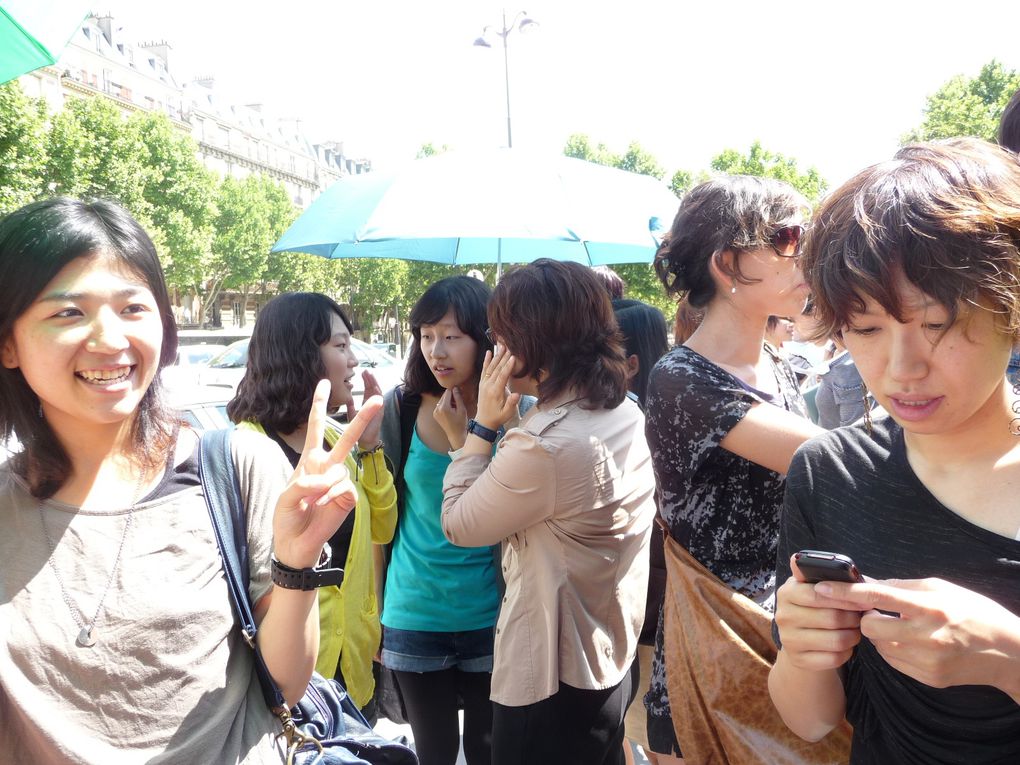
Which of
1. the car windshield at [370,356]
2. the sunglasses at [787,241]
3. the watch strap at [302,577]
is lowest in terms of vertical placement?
the car windshield at [370,356]

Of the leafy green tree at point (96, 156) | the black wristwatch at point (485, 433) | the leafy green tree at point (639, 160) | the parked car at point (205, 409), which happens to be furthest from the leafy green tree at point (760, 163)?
the black wristwatch at point (485, 433)

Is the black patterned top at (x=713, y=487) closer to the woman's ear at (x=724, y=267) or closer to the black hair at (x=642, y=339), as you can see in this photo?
the woman's ear at (x=724, y=267)

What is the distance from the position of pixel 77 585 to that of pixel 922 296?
1.57m

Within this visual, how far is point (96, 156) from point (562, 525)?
3496 cm

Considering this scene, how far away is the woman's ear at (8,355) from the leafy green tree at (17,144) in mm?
21914

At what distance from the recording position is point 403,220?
136 inches

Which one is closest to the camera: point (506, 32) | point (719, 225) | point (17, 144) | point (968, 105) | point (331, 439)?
point (719, 225)

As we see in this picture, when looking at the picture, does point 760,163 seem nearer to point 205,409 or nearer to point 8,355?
point 205,409

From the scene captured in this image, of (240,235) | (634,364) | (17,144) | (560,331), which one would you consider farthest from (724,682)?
(240,235)

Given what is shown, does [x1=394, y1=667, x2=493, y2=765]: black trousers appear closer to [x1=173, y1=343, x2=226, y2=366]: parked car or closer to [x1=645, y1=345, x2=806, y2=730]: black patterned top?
[x1=645, y1=345, x2=806, y2=730]: black patterned top

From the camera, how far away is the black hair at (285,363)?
2859 millimetres

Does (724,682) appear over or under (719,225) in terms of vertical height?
under

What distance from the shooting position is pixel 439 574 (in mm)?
2980

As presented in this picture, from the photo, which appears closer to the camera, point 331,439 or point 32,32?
point 32,32
